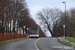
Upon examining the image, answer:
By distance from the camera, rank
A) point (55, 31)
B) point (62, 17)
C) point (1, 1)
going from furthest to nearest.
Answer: point (55, 31) → point (62, 17) → point (1, 1)

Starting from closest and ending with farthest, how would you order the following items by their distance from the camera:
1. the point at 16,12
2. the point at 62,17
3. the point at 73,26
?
1. the point at 16,12
2. the point at 73,26
3. the point at 62,17

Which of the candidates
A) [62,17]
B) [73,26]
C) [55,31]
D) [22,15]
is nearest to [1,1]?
[22,15]

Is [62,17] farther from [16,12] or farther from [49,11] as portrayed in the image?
[16,12]

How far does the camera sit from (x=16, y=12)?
51094 mm

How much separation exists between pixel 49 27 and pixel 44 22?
3026 millimetres

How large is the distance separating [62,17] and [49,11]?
258 inches

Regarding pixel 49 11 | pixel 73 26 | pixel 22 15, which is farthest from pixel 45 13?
pixel 22 15

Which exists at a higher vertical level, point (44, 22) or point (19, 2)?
point (19, 2)

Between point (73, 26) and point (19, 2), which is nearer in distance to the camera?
point (19, 2)

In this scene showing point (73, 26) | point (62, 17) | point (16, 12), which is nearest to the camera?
point (16, 12)

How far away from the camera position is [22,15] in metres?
54.2

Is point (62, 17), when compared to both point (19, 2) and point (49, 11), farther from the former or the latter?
point (19, 2)

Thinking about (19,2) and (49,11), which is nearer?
(19,2)

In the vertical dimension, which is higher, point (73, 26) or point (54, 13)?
point (54, 13)
